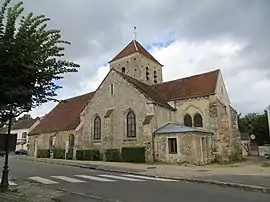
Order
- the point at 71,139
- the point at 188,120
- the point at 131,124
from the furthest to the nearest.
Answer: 1. the point at 71,139
2. the point at 188,120
3. the point at 131,124

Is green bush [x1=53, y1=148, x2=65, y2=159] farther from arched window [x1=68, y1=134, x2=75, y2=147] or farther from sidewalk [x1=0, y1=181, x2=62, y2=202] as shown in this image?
sidewalk [x1=0, y1=181, x2=62, y2=202]

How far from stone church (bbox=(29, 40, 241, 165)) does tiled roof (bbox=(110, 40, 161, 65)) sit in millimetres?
8239

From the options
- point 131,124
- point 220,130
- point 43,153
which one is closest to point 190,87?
point 220,130

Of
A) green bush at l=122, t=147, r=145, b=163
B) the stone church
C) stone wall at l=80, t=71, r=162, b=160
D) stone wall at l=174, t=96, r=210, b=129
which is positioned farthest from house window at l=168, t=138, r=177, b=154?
stone wall at l=174, t=96, r=210, b=129

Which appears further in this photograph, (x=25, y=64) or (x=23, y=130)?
(x=23, y=130)

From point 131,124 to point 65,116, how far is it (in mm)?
13121

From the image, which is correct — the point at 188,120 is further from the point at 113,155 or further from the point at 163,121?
the point at 113,155

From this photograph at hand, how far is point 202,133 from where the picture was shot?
23.3 meters

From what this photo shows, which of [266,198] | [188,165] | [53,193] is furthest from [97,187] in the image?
[188,165]

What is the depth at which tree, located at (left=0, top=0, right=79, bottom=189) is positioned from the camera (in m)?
8.81

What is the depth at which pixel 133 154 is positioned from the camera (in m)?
24.7

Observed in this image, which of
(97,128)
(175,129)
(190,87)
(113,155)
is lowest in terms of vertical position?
(113,155)

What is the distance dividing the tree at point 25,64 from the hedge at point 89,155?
17.5 meters

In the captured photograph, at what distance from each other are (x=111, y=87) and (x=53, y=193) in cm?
1967
